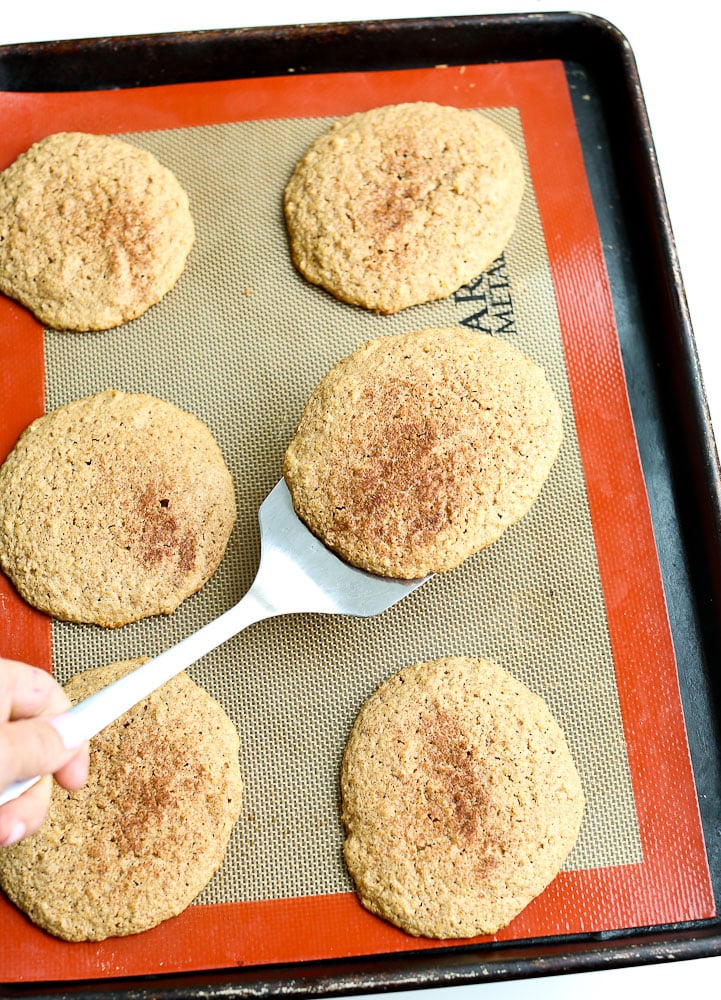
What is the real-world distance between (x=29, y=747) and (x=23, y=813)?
0.22 metres

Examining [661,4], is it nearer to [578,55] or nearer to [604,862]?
[578,55]

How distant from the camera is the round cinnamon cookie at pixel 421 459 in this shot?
1.34 metres

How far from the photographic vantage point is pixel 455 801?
1.36 m

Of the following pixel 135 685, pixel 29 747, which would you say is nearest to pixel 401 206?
pixel 135 685

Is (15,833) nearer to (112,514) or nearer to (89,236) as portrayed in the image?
(112,514)

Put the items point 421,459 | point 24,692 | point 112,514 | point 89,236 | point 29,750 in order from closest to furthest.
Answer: point 29,750 → point 24,692 → point 421,459 → point 112,514 → point 89,236

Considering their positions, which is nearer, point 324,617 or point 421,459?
point 421,459

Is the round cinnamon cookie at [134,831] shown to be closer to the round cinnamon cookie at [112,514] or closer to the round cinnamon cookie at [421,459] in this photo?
the round cinnamon cookie at [112,514]

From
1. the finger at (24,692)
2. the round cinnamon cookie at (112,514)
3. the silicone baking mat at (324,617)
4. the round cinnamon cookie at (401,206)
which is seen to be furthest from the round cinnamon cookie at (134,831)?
the round cinnamon cookie at (401,206)

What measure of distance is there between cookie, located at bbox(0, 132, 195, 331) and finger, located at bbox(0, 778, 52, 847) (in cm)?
83

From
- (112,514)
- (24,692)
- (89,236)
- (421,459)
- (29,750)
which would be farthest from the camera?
(89,236)

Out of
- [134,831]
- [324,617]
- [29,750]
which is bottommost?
[134,831]

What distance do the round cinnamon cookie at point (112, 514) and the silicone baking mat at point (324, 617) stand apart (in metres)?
0.05

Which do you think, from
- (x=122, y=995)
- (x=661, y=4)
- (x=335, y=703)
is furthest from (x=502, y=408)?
(x=661, y=4)
